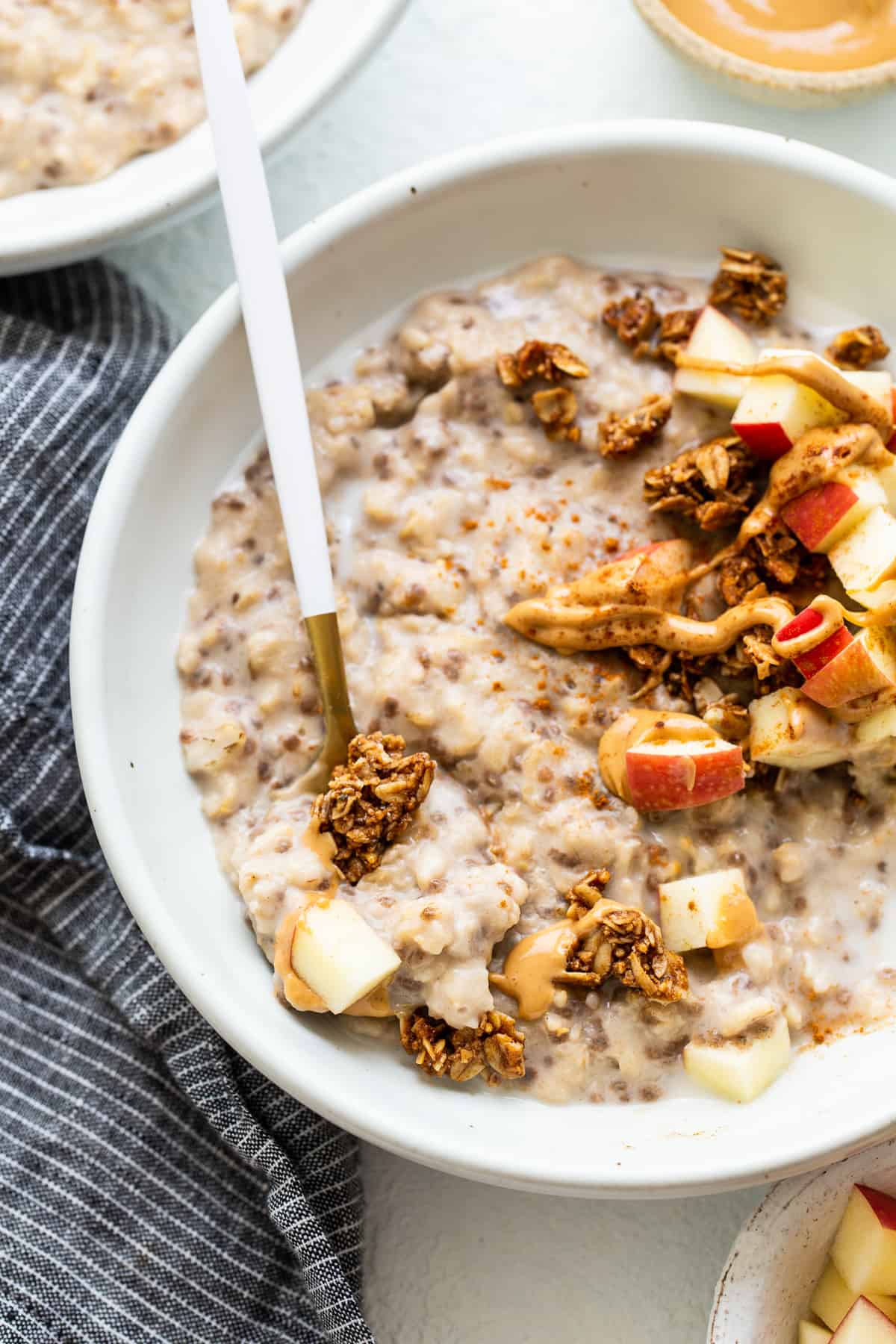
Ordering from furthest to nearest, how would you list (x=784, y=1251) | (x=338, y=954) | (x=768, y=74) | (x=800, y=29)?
(x=800, y=29) < (x=768, y=74) < (x=784, y=1251) < (x=338, y=954)

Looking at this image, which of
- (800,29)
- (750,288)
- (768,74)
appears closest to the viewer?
(750,288)

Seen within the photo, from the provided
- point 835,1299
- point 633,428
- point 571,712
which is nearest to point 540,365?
point 633,428

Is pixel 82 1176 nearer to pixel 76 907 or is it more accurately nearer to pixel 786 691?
pixel 76 907

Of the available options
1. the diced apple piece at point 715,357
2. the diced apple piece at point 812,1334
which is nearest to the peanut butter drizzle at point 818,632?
the diced apple piece at point 715,357

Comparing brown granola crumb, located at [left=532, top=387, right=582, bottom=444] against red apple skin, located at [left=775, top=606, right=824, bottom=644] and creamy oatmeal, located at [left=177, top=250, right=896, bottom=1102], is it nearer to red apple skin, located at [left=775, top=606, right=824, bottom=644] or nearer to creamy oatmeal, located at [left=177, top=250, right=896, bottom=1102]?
creamy oatmeal, located at [left=177, top=250, right=896, bottom=1102]

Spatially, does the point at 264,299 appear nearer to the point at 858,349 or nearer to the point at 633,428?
the point at 633,428

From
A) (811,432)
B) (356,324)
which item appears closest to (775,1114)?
(811,432)
